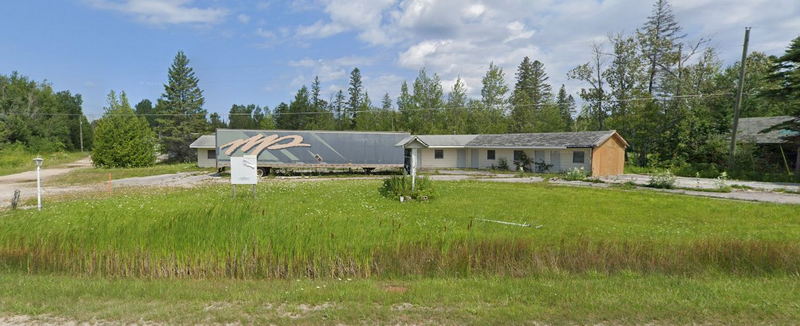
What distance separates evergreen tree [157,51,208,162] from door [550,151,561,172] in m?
41.8

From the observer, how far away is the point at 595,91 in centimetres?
4525

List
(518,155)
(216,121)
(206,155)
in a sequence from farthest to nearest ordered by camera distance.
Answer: (216,121)
(206,155)
(518,155)

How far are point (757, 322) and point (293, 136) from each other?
27968 millimetres

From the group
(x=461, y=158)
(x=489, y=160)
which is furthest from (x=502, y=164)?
(x=461, y=158)

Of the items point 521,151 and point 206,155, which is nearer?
point 521,151

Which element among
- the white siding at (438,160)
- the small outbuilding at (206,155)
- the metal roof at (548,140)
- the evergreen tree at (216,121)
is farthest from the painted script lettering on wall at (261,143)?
the evergreen tree at (216,121)

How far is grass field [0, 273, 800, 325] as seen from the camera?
406 cm

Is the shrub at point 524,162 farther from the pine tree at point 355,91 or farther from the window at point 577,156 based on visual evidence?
the pine tree at point 355,91

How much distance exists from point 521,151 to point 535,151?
138 cm

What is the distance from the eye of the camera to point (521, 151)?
34.5 meters

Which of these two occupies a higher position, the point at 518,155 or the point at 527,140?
the point at 527,140

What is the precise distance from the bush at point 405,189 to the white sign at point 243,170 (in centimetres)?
485

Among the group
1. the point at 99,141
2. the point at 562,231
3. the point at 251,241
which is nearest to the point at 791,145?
the point at 562,231

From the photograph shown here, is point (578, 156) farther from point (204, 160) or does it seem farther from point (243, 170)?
point (204, 160)
